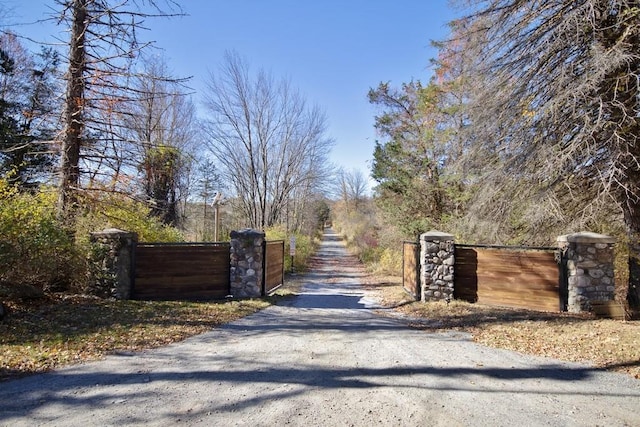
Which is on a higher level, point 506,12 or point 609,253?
point 506,12

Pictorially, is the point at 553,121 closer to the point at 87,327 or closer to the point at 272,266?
the point at 272,266

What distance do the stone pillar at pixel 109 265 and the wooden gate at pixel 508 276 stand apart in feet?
25.6

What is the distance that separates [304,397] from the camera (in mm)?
3482

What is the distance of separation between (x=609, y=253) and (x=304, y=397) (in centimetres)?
753

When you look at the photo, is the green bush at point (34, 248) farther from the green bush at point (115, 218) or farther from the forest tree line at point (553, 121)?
the forest tree line at point (553, 121)

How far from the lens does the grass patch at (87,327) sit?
445cm

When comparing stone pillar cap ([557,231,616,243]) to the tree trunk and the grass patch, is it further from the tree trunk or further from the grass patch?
the tree trunk

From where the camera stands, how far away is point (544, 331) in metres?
6.04

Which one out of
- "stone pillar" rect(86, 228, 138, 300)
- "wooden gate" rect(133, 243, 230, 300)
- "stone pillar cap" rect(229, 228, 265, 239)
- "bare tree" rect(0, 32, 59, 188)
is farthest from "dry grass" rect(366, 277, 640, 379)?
"bare tree" rect(0, 32, 59, 188)

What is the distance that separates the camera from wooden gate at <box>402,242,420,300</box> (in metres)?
9.41

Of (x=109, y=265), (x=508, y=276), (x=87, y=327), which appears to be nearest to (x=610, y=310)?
(x=508, y=276)

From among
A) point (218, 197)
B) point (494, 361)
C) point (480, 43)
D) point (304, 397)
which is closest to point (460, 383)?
point (494, 361)

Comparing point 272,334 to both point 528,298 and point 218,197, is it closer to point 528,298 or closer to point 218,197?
point 528,298

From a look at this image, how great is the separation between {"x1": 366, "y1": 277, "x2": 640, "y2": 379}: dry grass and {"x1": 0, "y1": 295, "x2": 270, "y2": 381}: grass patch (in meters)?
4.09
